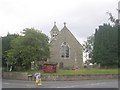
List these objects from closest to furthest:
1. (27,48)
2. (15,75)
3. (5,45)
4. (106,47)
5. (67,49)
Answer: (15,75) < (27,48) < (106,47) < (5,45) < (67,49)

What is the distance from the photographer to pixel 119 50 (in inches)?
2357

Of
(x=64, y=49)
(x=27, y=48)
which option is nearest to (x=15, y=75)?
(x=27, y=48)

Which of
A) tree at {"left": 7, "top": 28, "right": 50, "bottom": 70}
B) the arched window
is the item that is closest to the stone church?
the arched window

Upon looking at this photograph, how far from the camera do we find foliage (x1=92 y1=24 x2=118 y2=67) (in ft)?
214

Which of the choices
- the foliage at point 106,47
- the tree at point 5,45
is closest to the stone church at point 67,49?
the foliage at point 106,47

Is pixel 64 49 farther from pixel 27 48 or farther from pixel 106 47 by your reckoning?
pixel 27 48

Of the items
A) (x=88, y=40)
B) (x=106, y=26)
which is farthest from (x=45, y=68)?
(x=88, y=40)

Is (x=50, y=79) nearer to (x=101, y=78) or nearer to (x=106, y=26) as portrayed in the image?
(x=101, y=78)

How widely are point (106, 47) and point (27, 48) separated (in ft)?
58.8

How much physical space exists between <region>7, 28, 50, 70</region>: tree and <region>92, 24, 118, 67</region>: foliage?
13.6 meters

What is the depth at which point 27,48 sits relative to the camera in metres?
56.2

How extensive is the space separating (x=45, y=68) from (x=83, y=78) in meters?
8.02

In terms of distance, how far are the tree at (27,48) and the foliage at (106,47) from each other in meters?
13.6

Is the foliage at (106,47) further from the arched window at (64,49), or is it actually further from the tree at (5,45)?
the tree at (5,45)
